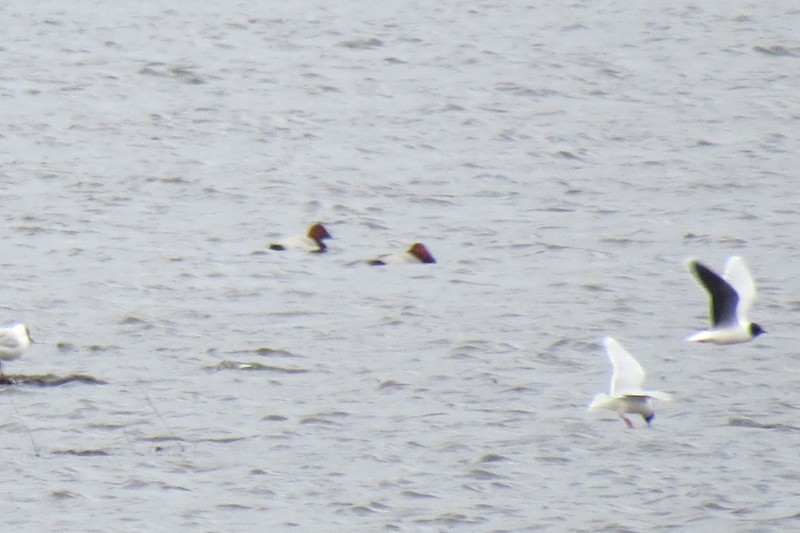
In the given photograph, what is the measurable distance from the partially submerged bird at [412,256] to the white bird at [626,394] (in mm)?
4645

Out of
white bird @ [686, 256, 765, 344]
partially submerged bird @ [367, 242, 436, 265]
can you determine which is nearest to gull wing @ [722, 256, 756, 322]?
white bird @ [686, 256, 765, 344]

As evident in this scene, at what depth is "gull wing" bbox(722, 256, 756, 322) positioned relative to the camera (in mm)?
12117

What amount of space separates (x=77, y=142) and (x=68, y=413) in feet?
35.0

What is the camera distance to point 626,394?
1038cm

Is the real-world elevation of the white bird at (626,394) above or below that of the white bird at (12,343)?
above

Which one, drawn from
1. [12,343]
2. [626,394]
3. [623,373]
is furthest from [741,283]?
[12,343]

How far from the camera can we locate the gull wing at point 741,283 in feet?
39.8

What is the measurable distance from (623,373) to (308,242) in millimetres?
5735

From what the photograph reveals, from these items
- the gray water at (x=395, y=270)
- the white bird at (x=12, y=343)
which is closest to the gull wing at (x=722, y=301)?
the gray water at (x=395, y=270)

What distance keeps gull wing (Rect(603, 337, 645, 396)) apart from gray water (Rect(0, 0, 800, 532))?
0.27m

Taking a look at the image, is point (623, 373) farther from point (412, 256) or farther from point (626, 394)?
point (412, 256)

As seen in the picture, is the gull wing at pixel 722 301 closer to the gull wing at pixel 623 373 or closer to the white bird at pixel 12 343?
the gull wing at pixel 623 373

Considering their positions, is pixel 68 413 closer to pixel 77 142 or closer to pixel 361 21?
pixel 77 142

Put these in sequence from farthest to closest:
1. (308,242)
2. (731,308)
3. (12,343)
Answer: (308,242) < (731,308) < (12,343)
